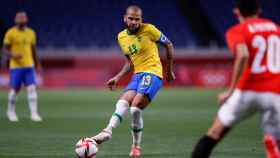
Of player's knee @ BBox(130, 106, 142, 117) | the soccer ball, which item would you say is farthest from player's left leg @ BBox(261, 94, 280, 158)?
player's knee @ BBox(130, 106, 142, 117)

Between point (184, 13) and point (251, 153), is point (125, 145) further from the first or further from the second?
point (184, 13)

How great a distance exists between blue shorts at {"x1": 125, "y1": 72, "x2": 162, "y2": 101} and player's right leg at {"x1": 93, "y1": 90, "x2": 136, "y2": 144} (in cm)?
11

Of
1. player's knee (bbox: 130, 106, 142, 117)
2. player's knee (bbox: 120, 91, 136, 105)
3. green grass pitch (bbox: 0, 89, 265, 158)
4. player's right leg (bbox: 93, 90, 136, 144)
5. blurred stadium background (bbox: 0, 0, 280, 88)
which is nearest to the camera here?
player's right leg (bbox: 93, 90, 136, 144)

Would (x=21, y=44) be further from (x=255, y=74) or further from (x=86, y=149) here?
(x=255, y=74)

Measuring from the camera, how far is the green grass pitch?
10922mm

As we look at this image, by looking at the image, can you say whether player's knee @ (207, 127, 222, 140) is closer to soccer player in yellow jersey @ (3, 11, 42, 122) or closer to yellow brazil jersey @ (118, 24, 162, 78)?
yellow brazil jersey @ (118, 24, 162, 78)

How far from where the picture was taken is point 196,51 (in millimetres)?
33156

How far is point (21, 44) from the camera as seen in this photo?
17.4 metres

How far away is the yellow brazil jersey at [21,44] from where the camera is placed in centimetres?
1730

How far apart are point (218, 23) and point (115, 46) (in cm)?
547

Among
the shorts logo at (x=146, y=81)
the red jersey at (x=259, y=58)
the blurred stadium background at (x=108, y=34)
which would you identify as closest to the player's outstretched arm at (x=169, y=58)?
→ the shorts logo at (x=146, y=81)

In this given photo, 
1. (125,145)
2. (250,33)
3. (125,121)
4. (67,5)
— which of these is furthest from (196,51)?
(250,33)

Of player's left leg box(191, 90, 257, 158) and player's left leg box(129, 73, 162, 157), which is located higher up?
player's left leg box(191, 90, 257, 158)

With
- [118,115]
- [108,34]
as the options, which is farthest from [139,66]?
[108,34]
